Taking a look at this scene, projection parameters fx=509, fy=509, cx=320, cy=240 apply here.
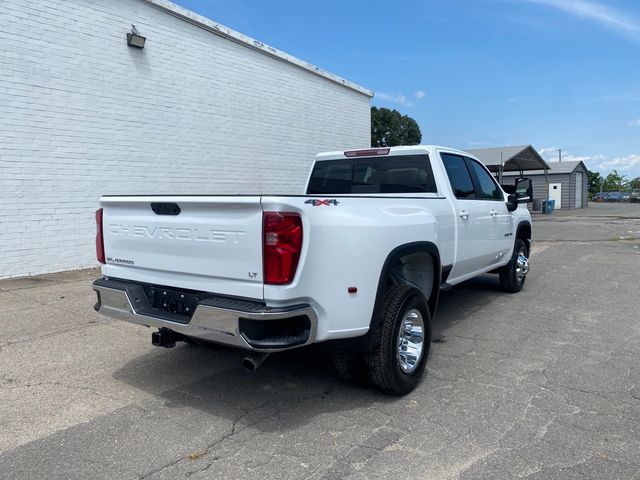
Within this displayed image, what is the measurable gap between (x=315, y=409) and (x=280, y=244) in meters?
1.40

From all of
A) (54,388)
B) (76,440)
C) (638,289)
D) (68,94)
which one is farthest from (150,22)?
(638,289)

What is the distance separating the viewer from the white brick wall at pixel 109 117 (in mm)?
8781

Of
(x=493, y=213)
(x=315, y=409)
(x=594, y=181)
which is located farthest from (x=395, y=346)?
(x=594, y=181)

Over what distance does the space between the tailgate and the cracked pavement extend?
0.97 metres

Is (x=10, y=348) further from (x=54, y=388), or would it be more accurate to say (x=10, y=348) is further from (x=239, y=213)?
(x=239, y=213)

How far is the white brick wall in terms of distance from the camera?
8781 mm

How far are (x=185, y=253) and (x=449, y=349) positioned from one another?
9.46 feet

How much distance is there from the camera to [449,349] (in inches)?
201

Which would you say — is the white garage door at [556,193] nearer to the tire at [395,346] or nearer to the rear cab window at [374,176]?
the rear cab window at [374,176]

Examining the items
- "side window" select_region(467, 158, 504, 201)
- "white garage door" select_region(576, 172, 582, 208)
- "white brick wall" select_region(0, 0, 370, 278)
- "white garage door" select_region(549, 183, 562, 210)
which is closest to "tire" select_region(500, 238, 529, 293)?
"side window" select_region(467, 158, 504, 201)

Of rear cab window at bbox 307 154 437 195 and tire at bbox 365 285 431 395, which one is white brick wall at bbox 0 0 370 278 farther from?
tire at bbox 365 285 431 395

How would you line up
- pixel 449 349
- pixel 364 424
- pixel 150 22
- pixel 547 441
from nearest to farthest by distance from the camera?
pixel 547 441, pixel 364 424, pixel 449 349, pixel 150 22

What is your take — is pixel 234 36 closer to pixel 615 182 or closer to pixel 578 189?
pixel 578 189

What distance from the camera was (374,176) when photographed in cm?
569
